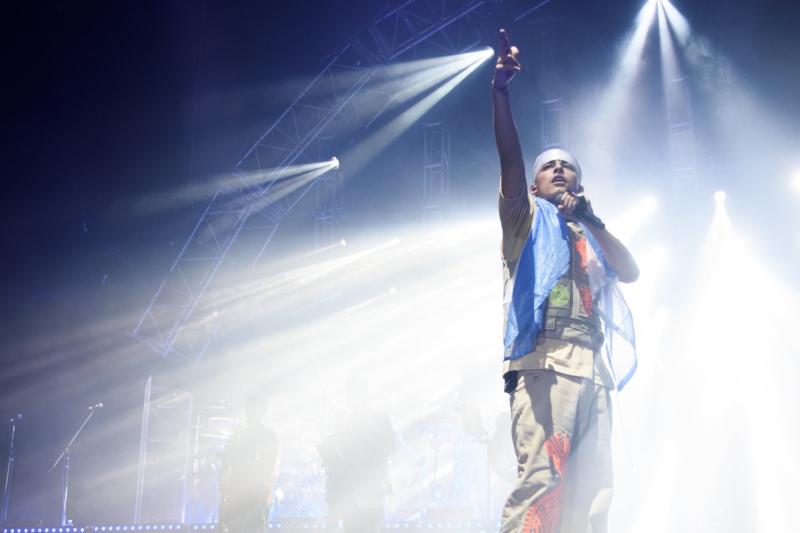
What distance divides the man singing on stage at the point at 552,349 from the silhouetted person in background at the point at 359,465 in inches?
181

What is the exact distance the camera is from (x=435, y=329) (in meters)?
14.4

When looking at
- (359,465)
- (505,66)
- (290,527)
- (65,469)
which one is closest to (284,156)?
(359,465)

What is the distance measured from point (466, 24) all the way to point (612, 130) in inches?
131

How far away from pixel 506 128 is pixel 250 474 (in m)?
5.28

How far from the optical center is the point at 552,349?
2.34m

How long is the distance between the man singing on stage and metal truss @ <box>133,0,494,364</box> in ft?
25.3

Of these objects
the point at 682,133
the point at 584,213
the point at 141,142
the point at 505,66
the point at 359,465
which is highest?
the point at 682,133

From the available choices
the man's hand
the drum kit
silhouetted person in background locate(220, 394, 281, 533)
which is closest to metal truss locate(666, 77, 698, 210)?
silhouetted person in background locate(220, 394, 281, 533)

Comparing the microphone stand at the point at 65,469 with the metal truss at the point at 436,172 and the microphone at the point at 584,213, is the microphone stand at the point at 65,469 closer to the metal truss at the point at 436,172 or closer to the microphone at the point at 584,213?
the metal truss at the point at 436,172

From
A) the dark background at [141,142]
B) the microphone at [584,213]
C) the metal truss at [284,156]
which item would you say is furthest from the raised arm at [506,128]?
the dark background at [141,142]

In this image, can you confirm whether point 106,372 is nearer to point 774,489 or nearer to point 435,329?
point 435,329

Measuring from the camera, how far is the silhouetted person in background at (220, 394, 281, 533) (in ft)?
20.7

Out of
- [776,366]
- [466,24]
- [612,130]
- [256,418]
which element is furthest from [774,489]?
[466,24]

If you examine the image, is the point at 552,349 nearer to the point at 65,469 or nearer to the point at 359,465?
the point at 359,465
